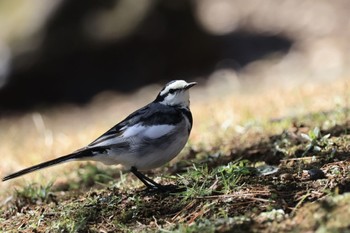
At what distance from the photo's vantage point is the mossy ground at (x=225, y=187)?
147 inches

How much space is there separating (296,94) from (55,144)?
362cm

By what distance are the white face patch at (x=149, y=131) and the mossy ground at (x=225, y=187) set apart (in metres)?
0.36

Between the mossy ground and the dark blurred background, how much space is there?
6.40 metres

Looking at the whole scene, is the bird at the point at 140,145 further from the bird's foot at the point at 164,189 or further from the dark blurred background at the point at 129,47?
the dark blurred background at the point at 129,47

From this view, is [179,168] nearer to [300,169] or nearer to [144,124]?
[144,124]

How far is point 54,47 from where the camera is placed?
1434cm

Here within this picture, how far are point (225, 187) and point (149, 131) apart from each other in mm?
1030

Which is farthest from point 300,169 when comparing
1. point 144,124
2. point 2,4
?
point 2,4

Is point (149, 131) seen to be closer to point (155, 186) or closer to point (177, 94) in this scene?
point (155, 186)

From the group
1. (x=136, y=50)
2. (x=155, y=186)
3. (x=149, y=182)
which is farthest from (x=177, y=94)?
(x=136, y=50)

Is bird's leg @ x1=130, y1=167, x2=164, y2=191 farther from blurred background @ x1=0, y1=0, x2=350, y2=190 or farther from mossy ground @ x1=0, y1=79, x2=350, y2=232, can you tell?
blurred background @ x1=0, y1=0, x2=350, y2=190

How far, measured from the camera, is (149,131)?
16.9 feet

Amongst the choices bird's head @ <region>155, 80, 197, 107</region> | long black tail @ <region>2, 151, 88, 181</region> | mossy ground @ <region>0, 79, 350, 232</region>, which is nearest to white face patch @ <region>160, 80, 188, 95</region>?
bird's head @ <region>155, 80, 197, 107</region>

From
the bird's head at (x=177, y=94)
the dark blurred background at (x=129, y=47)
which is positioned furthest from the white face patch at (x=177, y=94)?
the dark blurred background at (x=129, y=47)
